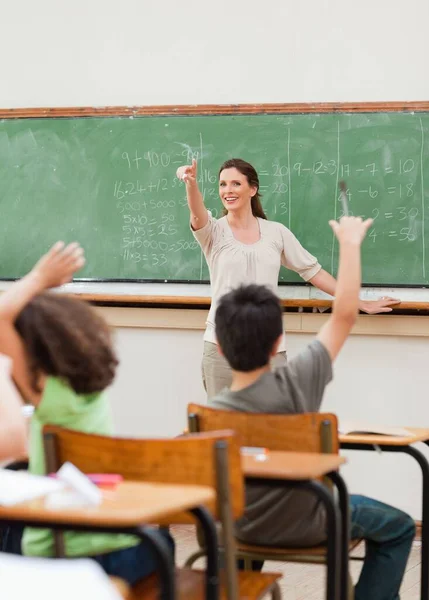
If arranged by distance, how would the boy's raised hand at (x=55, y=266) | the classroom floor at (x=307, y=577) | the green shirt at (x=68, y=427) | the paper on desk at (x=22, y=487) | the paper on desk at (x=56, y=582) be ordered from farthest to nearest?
1. the classroom floor at (x=307, y=577)
2. the boy's raised hand at (x=55, y=266)
3. the green shirt at (x=68, y=427)
4. the paper on desk at (x=22, y=487)
5. the paper on desk at (x=56, y=582)

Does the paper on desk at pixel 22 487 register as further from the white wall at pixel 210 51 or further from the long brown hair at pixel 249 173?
the white wall at pixel 210 51

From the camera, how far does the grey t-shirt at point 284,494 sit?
8.41 feet

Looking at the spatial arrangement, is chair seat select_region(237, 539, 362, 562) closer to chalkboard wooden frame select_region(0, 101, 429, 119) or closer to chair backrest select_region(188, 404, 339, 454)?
chair backrest select_region(188, 404, 339, 454)

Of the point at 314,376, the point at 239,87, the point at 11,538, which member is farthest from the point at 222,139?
the point at 11,538

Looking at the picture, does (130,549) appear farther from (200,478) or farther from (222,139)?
(222,139)

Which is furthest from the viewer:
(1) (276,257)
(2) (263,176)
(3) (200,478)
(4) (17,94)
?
(4) (17,94)

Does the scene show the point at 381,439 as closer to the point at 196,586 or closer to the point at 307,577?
the point at 196,586

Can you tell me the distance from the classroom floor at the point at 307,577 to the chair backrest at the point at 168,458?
1.90 metres

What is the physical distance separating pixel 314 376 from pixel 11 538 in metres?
0.89

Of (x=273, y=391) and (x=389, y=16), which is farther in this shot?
(x=389, y=16)

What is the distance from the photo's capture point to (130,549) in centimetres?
213

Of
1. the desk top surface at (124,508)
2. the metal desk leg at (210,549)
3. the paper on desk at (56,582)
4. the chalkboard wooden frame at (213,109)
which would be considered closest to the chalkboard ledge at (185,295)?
the chalkboard wooden frame at (213,109)

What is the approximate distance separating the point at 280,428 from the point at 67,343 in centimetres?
65

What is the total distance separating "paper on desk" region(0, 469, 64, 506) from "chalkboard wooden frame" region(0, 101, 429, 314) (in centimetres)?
289
